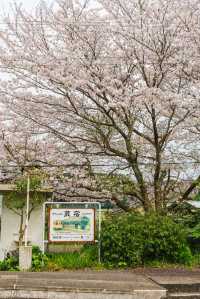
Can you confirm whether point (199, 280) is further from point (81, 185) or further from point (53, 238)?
point (81, 185)

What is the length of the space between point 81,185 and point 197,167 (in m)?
4.25

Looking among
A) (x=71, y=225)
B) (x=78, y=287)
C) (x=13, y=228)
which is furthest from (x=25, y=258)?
(x=78, y=287)

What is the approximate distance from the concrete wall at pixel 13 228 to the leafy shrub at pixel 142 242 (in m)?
1.89

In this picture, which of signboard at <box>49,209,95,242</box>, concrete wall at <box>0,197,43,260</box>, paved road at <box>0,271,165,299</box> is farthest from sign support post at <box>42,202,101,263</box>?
paved road at <box>0,271,165,299</box>

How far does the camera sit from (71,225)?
10867 millimetres

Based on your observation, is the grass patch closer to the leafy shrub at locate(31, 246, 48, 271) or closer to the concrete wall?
the leafy shrub at locate(31, 246, 48, 271)

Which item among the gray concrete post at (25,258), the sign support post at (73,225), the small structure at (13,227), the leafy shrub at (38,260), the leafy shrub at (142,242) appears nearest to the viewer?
the gray concrete post at (25,258)

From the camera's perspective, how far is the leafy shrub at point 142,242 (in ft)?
34.5

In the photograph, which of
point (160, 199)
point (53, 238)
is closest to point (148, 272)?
point (53, 238)

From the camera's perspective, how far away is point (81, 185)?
1356 cm

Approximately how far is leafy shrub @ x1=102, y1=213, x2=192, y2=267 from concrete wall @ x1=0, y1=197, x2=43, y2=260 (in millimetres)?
1895

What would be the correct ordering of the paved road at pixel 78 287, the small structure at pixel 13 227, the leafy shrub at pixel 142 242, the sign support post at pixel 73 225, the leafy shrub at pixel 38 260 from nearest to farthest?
the paved road at pixel 78 287
the leafy shrub at pixel 38 260
the leafy shrub at pixel 142 242
the sign support post at pixel 73 225
the small structure at pixel 13 227

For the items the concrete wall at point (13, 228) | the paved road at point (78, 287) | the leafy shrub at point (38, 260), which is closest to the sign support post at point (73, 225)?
the leafy shrub at point (38, 260)

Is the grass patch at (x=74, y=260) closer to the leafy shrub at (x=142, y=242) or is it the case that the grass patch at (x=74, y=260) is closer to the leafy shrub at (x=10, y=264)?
the leafy shrub at (x=142, y=242)
